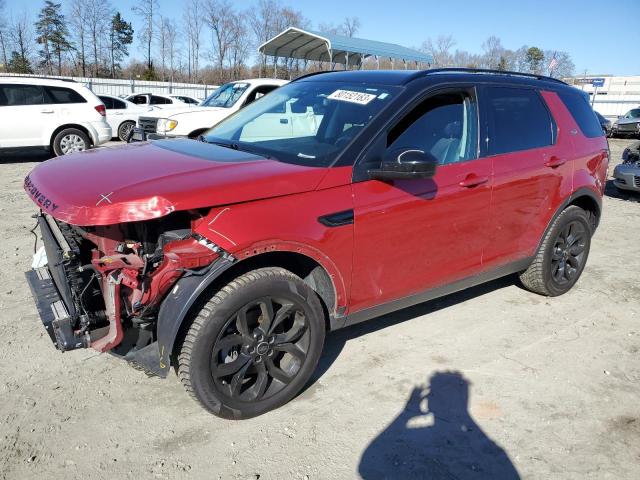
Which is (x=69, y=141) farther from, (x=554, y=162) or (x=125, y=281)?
(x=554, y=162)

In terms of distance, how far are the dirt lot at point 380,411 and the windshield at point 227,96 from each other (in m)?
7.20

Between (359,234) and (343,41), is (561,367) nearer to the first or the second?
(359,234)

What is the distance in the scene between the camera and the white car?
A: 11.0 m

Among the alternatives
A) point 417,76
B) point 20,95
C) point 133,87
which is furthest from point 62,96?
point 133,87

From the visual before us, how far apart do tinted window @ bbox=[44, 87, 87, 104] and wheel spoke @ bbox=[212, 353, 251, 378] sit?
1083 centimetres

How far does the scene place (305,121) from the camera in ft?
11.9

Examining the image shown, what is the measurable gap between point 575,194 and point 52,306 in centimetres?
400

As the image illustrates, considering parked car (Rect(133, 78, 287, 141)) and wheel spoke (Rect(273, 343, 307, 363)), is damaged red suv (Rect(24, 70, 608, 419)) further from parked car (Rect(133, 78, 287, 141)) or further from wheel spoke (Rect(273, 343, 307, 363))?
parked car (Rect(133, 78, 287, 141))

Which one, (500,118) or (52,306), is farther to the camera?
(500,118)

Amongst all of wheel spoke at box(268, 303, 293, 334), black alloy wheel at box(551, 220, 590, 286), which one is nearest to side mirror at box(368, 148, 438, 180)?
wheel spoke at box(268, 303, 293, 334)

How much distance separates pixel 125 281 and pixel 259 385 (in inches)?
36.0

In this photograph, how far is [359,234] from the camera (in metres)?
2.96

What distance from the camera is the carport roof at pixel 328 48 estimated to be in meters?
20.6

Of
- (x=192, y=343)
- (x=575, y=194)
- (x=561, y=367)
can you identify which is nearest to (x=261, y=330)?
(x=192, y=343)
